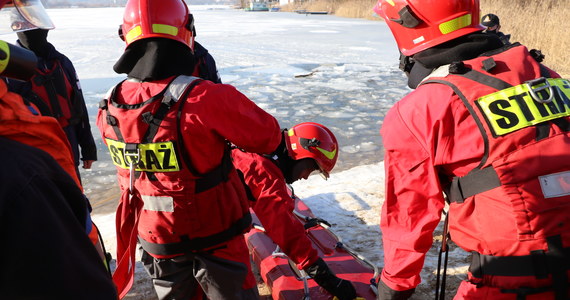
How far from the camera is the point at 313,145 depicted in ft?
10.3

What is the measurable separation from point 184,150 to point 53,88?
1.93 m

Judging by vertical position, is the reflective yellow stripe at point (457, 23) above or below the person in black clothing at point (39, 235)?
above

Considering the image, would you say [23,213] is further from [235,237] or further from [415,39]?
[415,39]

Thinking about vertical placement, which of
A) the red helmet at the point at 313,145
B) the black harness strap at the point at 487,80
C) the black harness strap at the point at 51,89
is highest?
the black harness strap at the point at 487,80

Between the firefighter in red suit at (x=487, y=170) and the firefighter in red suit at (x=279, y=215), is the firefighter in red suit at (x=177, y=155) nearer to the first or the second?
the firefighter in red suit at (x=279, y=215)

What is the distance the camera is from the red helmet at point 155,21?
190 centimetres

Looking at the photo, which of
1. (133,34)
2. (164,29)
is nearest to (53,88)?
(133,34)

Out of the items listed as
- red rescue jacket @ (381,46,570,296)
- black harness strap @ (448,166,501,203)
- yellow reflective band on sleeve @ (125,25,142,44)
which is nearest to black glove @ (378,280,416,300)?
red rescue jacket @ (381,46,570,296)

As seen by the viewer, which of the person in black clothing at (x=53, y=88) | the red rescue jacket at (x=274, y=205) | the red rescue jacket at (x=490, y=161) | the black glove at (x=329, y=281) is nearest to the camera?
the red rescue jacket at (x=490, y=161)

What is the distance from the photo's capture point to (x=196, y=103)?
1.74 metres

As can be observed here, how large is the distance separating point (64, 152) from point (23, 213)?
12.8 inches

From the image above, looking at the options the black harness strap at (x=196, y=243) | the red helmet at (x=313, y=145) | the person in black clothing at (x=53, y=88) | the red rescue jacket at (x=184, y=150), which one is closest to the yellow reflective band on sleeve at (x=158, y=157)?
the red rescue jacket at (x=184, y=150)

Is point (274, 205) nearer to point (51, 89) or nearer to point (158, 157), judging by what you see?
point (158, 157)

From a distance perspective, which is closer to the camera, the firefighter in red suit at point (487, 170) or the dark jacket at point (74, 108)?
the firefighter in red suit at point (487, 170)
